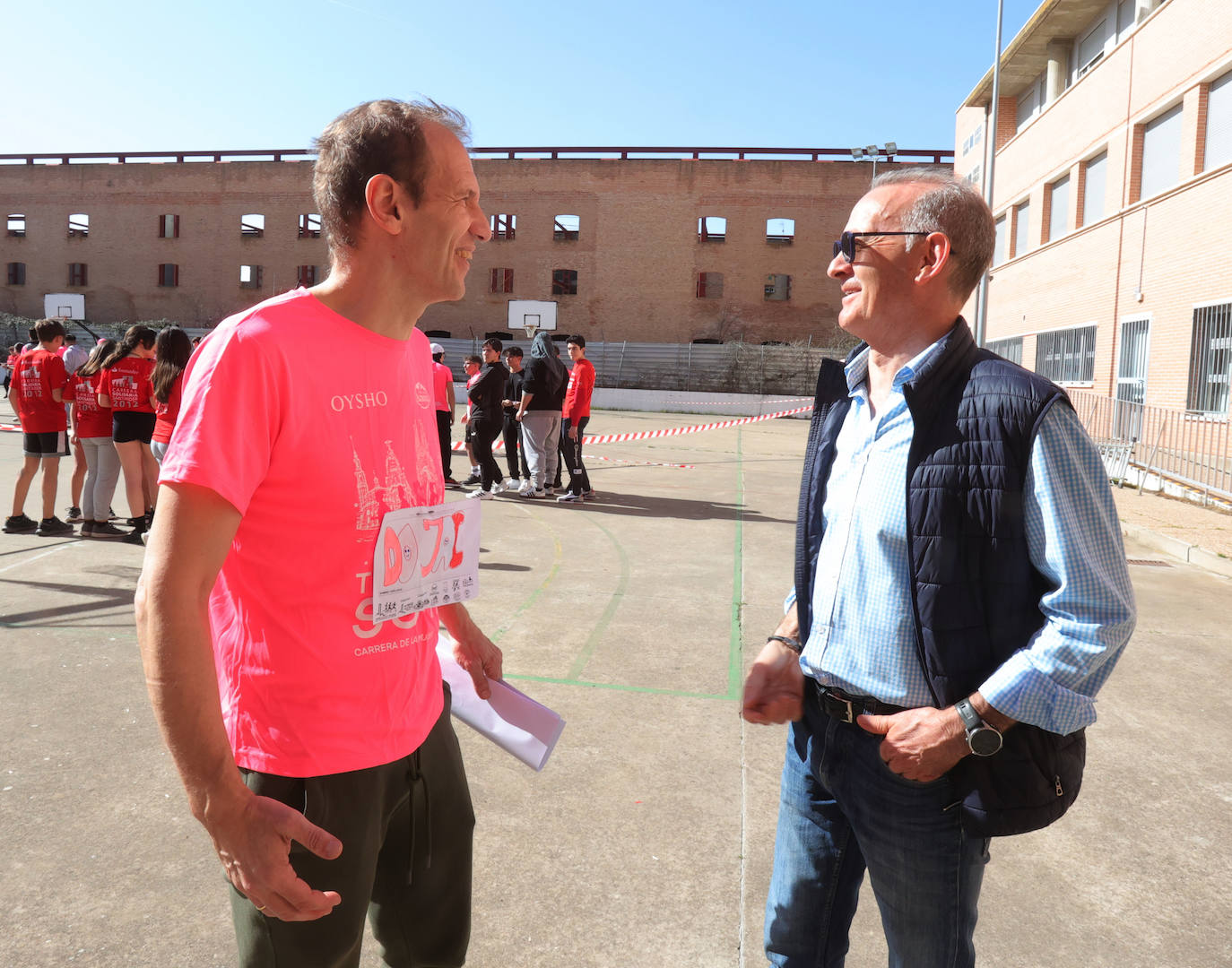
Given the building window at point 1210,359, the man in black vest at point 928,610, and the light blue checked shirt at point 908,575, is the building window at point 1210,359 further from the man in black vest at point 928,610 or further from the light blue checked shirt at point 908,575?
the light blue checked shirt at point 908,575

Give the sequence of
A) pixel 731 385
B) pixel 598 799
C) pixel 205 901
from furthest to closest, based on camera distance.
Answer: pixel 731 385, pixel 598 799, pixel 205 901

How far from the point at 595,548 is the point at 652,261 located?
121ft

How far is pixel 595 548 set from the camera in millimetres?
8383

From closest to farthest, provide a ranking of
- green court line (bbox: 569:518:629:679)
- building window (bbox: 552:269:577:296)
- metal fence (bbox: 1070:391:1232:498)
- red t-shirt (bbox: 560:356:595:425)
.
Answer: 1. green court line (bbox: 569:518:629:679)
2. red t-shirt (bbox: 560:356:595:425)
3. metal fence (bbox: 1070:391:1232:498)
4. building window (bbox: 552:269:577:296)

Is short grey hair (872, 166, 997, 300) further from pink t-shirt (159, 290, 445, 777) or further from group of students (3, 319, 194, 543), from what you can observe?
group of students (3, 319, 194, 543)

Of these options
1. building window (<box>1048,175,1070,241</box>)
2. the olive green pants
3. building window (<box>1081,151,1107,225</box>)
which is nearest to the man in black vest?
the olive green pants

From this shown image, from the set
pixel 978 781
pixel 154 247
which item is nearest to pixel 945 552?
pixel 978 781

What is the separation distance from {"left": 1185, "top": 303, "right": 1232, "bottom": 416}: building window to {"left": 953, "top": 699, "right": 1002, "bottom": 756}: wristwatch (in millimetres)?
Result: 15968

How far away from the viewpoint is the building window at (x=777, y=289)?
43.0m

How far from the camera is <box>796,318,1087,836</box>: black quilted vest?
1629 mm

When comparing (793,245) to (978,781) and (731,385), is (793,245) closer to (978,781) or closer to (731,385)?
(731,385)

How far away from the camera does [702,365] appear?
4009 centimetres

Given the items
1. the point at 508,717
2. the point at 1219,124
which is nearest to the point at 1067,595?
the point at 508,717

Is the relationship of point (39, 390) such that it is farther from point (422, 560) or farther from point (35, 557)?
point (422, 560)
